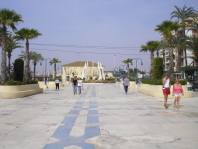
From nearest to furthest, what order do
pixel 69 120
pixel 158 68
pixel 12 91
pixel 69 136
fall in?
pixel 69 136, pixel 69 120, pixel 12 91, pixel 158 68

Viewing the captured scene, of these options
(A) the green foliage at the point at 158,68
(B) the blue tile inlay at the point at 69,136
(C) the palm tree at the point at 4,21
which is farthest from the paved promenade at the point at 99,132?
(A) the green foliage at the point at 158,68

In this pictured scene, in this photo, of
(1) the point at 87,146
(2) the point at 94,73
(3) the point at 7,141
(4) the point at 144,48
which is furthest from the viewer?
(2) the point at 94,73

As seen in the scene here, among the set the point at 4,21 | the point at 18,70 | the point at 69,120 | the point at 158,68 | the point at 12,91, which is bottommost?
the point at 69,120

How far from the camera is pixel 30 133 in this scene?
19.6ft

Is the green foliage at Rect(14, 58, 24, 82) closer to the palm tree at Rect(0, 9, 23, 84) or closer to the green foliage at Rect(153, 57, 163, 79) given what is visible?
the palm tree at Rect(0, 9, 23, 84)

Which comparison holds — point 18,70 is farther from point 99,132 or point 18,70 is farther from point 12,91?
point 99,132

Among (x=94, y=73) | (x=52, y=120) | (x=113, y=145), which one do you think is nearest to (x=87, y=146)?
(x=113, y=145)

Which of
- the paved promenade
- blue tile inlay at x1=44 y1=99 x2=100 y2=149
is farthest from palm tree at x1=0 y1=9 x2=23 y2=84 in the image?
blue tile inlay at x1=44 y1=99 x2=100 y2=149

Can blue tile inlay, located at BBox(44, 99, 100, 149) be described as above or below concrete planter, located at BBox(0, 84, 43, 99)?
below

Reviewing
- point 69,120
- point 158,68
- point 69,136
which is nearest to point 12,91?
point 69,120

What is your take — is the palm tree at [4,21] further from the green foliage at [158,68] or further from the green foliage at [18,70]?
the green foliage at [158,68]

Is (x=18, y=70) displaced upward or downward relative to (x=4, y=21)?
downward

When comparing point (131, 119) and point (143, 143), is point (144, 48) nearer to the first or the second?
point (131, 119)

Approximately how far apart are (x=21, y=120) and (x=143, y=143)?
4.62 meters
